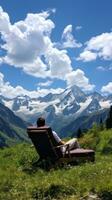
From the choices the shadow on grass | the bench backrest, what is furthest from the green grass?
the bench backrest

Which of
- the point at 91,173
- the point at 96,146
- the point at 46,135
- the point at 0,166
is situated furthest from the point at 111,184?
the point at 96,146

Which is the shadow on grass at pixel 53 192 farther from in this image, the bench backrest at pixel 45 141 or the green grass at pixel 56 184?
the bench backrest at pixel 45 141

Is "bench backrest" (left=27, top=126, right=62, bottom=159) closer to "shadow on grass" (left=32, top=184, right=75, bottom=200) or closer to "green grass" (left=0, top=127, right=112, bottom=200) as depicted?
"green grass" (left=0, top=127, right=112, bottom=200)

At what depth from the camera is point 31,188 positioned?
47.3ft

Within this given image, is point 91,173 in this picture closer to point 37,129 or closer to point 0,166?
point 37,129

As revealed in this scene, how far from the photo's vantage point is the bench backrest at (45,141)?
21.0 m

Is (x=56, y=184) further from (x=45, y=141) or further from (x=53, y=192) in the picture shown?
(x=45, y=141)

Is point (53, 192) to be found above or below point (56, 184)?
below

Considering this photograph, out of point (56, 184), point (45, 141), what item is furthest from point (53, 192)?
point (45, 141)

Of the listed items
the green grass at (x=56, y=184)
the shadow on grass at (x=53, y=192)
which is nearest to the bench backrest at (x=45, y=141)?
the green grass at (x=56, y=184)

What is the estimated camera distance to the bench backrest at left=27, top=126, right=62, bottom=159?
21.0m

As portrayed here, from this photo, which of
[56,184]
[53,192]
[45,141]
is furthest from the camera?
[45,141]

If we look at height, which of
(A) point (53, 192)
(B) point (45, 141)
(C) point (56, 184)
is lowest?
(A) point (53, 192)

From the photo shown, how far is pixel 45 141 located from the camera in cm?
2123
